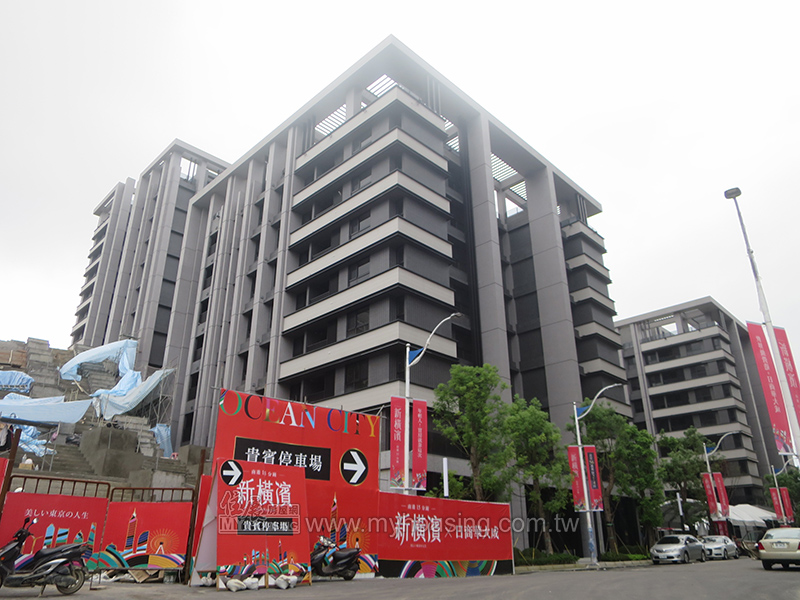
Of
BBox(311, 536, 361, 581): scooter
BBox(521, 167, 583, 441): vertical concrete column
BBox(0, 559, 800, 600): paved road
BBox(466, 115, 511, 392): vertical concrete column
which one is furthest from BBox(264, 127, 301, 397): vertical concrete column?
BBox(0, 559, 800, 600): paved road

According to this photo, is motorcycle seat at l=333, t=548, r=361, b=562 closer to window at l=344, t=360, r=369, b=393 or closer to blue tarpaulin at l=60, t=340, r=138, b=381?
window at l=344, t=360, r=369, b=393

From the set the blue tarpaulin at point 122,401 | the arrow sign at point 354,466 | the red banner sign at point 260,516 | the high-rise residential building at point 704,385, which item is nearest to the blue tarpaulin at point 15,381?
the blue tarpaulin at point 122,401

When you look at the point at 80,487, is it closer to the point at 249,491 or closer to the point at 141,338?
the point at 249,491

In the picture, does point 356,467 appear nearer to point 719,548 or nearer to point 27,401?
point 27,401

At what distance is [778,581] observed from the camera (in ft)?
50.4

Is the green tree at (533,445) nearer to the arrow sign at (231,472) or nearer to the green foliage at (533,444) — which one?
the green foliage at (533,444)

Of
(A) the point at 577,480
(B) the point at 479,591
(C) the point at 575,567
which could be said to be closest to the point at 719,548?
(C) the point at 575,567

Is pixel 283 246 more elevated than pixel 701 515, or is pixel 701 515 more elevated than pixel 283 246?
pixel 283 246

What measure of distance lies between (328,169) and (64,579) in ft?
124

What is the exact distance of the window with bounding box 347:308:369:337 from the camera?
36.9 meters

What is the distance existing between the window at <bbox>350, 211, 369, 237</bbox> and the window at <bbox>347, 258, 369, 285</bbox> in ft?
7.82

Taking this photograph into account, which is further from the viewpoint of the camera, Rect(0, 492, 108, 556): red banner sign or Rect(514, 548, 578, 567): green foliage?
Rect(514, 548, 578, 567): green foliage

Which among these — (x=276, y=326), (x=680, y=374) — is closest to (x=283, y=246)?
(x=276, y=326)

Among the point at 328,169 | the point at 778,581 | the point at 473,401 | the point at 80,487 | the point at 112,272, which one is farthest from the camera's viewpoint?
the point at 112,272
